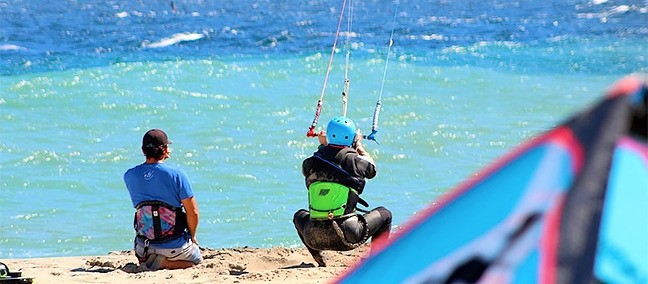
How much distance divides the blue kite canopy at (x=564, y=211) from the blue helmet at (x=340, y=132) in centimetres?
527

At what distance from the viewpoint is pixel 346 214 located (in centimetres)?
733

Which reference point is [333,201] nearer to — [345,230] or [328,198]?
[328,198]

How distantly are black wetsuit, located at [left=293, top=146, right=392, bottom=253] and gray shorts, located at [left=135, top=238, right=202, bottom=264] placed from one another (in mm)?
744

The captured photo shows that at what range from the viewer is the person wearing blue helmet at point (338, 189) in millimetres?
7195

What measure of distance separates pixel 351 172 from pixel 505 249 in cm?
541

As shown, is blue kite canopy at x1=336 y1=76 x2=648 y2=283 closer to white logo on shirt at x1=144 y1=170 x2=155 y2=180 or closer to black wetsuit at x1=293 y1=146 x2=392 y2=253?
black wetsuit at x1=293 y1=146 x2=392 y2=253

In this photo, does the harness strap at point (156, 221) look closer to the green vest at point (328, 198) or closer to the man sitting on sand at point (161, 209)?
the man sitting on sand at point (161, 209)

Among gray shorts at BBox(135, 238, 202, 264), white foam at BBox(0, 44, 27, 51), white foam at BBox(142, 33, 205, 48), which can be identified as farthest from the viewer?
white foam at BBox(142, 33, 205, 48)

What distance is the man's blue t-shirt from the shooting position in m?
7.20

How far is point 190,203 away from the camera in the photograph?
23.8ft

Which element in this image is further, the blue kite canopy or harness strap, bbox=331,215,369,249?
harness strap, bbox=331,215,369,249

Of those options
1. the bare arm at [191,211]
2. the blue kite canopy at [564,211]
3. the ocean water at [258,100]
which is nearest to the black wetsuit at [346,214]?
the bare arm at [191,211]

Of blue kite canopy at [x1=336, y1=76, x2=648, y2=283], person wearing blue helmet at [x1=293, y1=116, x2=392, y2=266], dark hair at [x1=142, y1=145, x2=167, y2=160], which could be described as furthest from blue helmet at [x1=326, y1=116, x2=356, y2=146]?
blue kite canopy at [x1=336, y1=76, x2=648, y2=283]

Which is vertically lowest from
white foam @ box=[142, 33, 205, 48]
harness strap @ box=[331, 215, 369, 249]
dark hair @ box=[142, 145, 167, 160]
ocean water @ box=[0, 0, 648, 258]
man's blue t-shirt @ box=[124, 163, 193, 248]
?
ocean water @ box=[0, 0, 648, 258]
